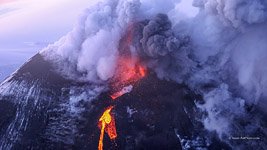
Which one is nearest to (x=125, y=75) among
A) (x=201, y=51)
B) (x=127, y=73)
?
(x=127, y=73)

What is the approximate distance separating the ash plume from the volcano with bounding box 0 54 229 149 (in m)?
1.45

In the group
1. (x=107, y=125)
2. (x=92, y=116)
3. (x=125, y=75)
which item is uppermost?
(x=125, y=75)

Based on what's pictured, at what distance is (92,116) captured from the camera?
42.0m

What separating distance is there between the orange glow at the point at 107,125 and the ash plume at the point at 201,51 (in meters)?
5.69

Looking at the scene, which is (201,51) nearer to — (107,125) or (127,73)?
(127,73)

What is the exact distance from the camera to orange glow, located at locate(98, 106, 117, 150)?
39.2m

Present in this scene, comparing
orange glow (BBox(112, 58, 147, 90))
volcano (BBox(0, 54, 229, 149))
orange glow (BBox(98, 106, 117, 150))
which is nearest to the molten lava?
volcano (BBox(0, 54, 229, 149))

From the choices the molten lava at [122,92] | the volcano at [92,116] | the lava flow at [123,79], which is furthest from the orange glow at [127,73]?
the volcano at [92,116]

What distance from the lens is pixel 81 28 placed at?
1935 inches

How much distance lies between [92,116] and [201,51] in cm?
1367

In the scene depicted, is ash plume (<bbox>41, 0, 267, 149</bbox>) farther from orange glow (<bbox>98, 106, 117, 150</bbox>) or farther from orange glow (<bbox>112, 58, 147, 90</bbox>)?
orange glow (<bbox>98, 106, 117, 150</bbox>)

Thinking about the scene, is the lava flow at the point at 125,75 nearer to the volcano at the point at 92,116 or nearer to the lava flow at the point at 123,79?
the lava flow at the point at 123,79

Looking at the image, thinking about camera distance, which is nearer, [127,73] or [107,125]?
[107,125]

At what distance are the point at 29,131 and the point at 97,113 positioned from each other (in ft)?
22.4
